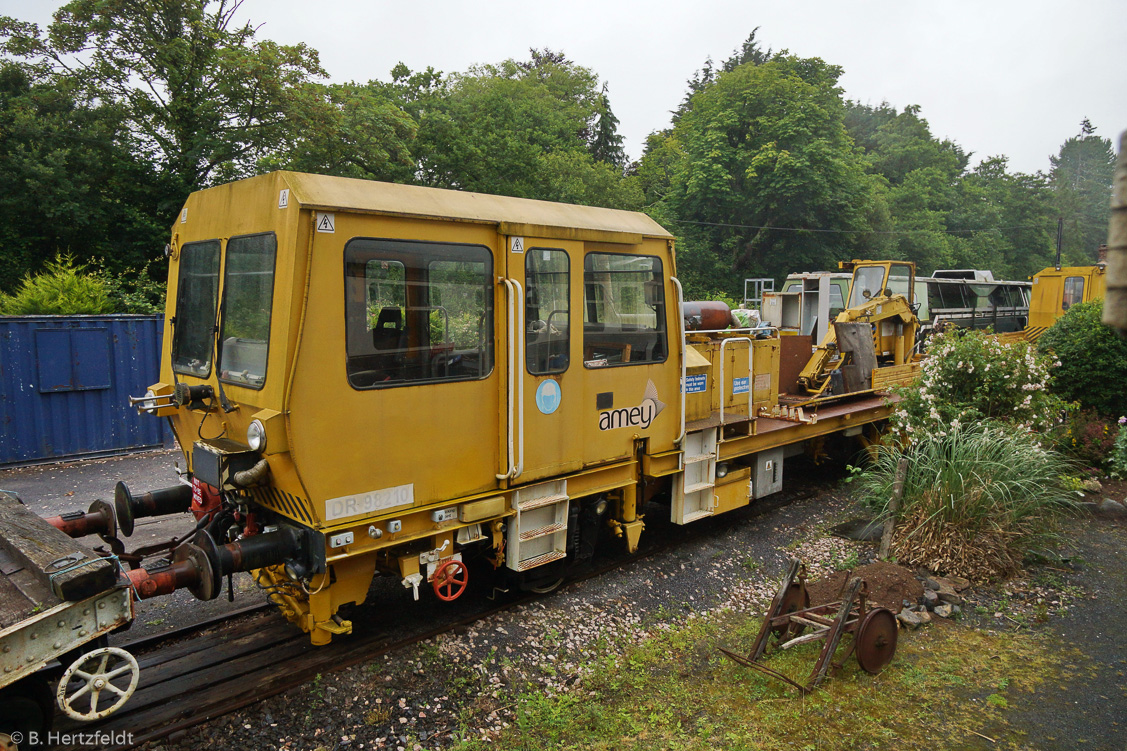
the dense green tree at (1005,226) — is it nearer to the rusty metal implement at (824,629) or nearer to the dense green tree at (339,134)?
the dense green tree at (339,134)

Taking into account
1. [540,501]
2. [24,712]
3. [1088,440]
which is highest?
[540,501]

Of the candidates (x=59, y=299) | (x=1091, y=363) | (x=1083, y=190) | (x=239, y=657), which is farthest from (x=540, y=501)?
(x=1083, y=190)

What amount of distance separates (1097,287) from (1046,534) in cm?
1549

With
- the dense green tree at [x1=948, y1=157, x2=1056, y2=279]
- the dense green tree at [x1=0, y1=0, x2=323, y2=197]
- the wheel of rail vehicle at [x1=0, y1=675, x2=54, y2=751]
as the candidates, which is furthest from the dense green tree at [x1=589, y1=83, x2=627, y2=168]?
the wheel of rail vehicle at [x1=0, y1=675, x2=54, y2=751]

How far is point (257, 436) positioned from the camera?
3.98 meters

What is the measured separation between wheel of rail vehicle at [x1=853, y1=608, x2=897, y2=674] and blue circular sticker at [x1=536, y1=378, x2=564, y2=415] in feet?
8.96

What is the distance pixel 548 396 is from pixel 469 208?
157 cm

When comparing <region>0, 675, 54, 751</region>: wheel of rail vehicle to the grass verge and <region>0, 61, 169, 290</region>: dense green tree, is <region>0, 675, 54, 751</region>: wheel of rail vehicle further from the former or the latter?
<region>0, 61, 169, 290</region>: dense green tree

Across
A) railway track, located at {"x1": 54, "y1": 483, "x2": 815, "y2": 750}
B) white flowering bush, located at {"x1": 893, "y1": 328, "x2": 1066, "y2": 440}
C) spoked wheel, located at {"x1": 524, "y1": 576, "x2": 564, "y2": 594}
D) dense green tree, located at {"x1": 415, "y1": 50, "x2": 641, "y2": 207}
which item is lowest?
railway track, located at {"x1": 54, "y1": 483, "x2": 815, "y2": 750}

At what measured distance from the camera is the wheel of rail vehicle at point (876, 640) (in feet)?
15.1

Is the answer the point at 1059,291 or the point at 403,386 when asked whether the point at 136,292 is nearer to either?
the point at 403,386

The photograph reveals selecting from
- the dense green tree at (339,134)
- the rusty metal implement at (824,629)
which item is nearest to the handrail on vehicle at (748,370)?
the rusty metal implement at (824,629)

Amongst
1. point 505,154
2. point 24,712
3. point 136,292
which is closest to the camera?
A: point 24,712

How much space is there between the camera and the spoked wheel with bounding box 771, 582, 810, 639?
5016mm
